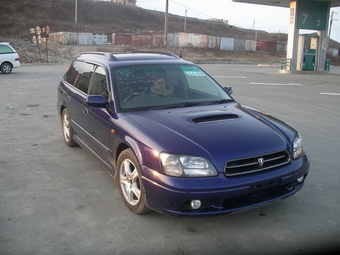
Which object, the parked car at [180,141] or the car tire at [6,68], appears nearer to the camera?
the parked car at [180,141]

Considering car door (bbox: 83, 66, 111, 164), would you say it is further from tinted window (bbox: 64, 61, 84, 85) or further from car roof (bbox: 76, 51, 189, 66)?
tinted window (bbox: 64, 61, 84, 85)

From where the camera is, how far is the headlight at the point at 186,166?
319 cm

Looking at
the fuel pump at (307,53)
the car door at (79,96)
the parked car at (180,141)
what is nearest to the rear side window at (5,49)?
the car door at (79,96)

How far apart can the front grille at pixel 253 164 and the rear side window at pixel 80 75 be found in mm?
2779

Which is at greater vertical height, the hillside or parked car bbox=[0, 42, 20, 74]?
the hillside

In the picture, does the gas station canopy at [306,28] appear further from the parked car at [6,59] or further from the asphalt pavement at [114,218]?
the asphalt pavement at [114,218]

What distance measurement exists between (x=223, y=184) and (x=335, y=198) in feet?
5.88

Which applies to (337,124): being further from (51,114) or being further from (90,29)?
(90,29)

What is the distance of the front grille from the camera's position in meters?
3.23

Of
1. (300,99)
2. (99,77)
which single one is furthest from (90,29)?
(99,77)

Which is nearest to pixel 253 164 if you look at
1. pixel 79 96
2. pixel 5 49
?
pixel 79 96

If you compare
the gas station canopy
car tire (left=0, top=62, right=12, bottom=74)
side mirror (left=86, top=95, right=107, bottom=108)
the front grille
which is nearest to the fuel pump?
the gas station canopy

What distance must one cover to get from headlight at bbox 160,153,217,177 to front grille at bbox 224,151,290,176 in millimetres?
170

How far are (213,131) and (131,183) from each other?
104 cm
